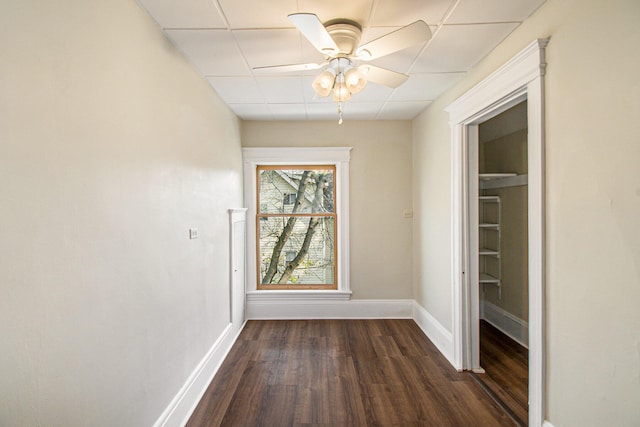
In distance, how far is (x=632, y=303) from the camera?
121 centimetres

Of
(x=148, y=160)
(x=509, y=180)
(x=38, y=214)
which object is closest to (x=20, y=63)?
(x=38, y=214)

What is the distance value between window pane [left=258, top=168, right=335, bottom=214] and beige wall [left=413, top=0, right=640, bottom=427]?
261 cm

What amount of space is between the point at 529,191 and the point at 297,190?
2790mm

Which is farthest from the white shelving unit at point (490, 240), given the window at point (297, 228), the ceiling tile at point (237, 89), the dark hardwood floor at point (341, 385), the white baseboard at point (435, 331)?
the ceiling tile at point (237, 89)

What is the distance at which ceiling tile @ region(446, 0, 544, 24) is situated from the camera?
162 cm

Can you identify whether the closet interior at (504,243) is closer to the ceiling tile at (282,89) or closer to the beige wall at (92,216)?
the ceiling tile at (282,89)

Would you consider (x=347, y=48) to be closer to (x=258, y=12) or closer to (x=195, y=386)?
(x=258, y=12)

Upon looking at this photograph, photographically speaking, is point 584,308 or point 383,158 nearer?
point 584,308

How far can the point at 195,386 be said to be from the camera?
2.22m

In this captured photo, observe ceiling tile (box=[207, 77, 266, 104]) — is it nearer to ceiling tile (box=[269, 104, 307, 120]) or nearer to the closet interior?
ceiling tile (box=[269, 104, 307, 120])

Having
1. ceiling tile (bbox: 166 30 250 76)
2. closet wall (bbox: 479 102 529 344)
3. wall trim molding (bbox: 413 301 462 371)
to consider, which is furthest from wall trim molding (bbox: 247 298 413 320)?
ceiling tile (bbox: 166 30 250 76)

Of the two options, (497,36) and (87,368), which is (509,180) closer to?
(497,36)

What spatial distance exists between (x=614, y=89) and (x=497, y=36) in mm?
925

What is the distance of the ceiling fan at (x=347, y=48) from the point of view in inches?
55.7
